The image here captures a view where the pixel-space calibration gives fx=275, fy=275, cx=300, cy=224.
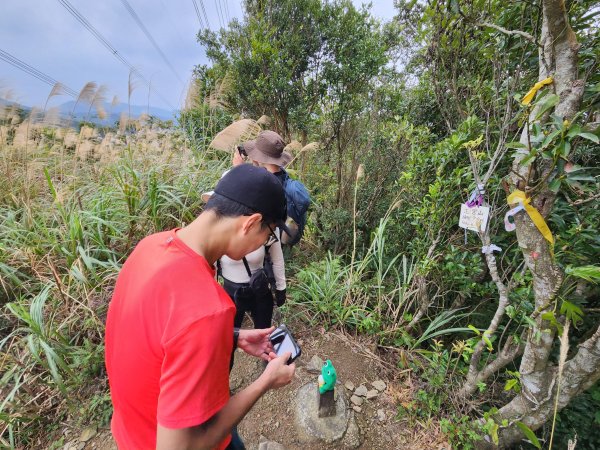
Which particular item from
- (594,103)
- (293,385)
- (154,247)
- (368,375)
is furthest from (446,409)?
(154,247)

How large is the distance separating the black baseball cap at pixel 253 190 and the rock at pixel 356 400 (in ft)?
6.19

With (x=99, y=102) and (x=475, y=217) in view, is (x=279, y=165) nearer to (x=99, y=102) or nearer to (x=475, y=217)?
(x=475, y=217)

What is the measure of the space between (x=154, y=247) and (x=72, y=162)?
3635mm

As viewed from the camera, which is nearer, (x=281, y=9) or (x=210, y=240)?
(x=210, y=240)

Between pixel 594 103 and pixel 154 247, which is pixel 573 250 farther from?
pixel 154 247

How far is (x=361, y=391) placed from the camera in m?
2.23

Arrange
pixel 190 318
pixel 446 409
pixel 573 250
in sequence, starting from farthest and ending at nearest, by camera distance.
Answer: pixel 446 409
pixel 573 250
pixel 190 318

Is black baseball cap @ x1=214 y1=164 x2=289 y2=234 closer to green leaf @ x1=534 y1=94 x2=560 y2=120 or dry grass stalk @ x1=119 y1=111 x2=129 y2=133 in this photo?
green leaf @ x1=534 y1=94 x2=560 y2=120

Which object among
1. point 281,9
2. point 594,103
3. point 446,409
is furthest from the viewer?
point 281,9

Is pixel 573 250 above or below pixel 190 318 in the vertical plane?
below

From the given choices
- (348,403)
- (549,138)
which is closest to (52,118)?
(348,403)

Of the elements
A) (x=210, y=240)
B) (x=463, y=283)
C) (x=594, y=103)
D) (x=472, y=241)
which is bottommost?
(x=463, y=283)

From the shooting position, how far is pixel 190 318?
73 cm

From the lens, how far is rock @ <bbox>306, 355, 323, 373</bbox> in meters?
2.39
